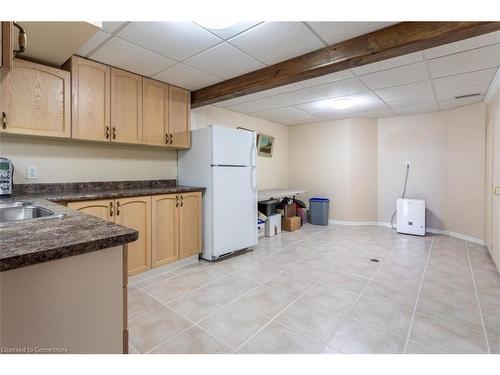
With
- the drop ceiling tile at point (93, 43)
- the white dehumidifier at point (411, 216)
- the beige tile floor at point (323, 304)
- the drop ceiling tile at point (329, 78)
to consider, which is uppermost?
the drop ceiling tile at point (329, 78)

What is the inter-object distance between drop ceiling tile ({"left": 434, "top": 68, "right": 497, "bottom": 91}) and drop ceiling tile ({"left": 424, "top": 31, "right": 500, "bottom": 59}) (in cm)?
71

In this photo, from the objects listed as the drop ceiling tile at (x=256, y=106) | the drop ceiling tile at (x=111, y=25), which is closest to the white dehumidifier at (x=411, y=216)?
the drop ceiling tile at (x=256, y=106)

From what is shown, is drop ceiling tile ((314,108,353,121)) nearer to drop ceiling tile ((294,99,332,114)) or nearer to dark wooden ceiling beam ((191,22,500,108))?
drop ceiling tile ((294,99,332,114))

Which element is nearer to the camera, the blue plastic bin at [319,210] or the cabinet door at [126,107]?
the cabinet door at [126,107]

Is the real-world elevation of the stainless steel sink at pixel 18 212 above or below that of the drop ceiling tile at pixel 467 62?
below

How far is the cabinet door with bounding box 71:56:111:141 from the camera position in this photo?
240 cm

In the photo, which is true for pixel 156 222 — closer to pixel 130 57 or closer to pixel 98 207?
pixel 98 207

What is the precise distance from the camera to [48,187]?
8.18 feet

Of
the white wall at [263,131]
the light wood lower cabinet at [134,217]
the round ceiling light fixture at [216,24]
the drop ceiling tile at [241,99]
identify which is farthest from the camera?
the white wall at [263,131]

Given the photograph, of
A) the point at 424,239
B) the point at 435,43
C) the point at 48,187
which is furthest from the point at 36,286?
the point at 424,239

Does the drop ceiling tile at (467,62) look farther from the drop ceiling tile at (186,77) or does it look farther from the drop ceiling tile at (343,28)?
the drop ceiling tile at (186,77)

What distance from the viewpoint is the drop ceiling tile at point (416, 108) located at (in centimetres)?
411

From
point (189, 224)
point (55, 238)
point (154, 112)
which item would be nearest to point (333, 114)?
point (154, 112)

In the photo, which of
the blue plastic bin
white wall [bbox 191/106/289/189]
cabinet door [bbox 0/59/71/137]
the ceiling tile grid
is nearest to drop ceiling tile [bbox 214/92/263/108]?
the ceiling tile grid
